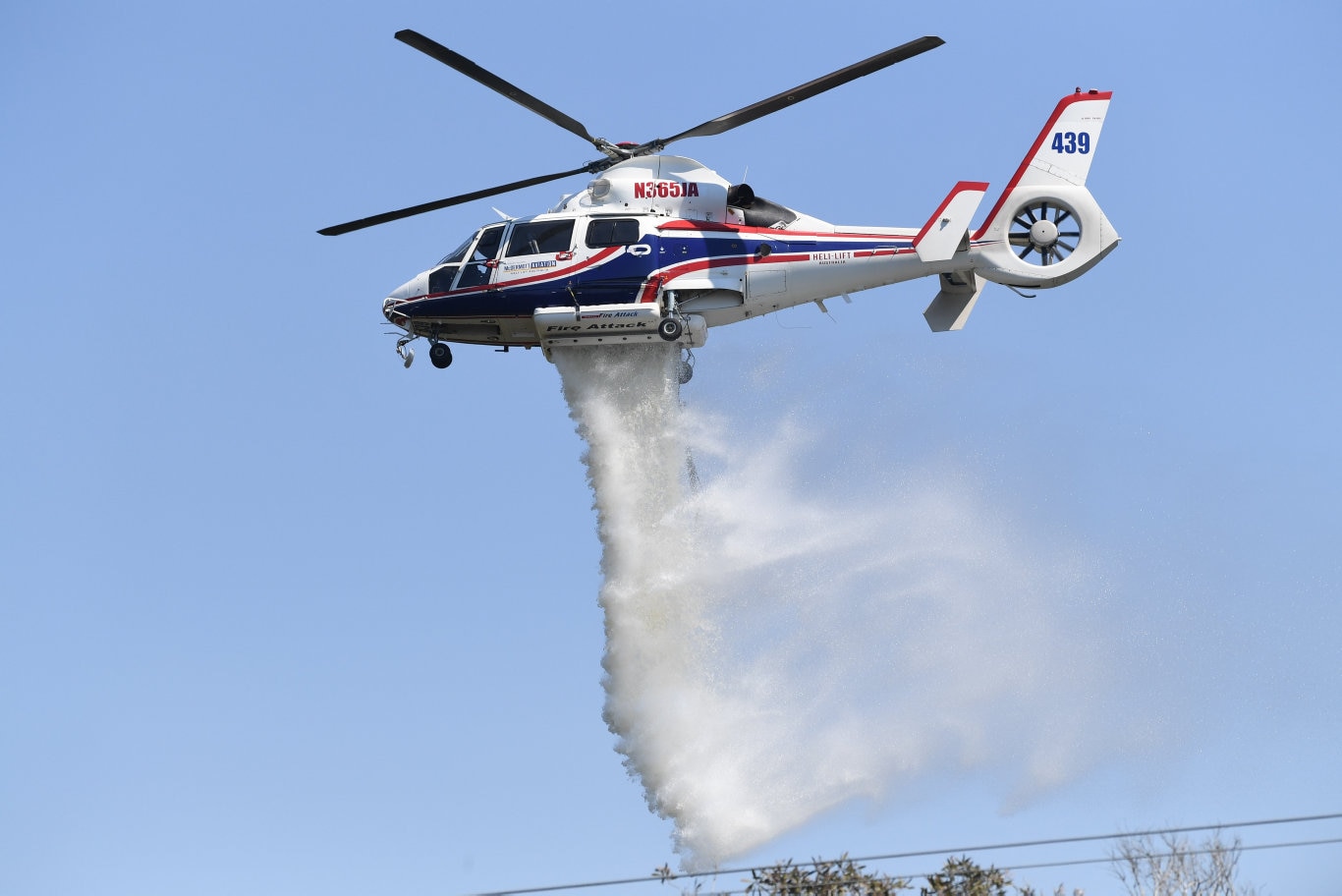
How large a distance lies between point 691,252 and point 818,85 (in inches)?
114

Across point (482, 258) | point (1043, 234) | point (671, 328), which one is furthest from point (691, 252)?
point (1043, 234)

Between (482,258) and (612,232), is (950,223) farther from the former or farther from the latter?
(482,258)

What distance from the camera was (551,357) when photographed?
2792 centimetres

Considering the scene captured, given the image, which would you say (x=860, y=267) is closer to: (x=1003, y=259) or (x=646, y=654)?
(x=1003, y=259)

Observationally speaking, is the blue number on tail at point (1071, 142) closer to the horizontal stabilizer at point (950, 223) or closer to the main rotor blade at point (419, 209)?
the horizontal stabilizer at point (950, 223)

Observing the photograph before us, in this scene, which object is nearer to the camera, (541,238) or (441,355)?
(541,238)

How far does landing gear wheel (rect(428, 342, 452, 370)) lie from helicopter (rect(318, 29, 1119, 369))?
1.05ft

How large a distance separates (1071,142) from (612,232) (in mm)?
6631

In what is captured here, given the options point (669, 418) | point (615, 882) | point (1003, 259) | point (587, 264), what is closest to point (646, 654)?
point (669, 418)

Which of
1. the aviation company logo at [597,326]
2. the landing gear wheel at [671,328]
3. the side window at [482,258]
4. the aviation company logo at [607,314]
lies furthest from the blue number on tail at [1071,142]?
the side window at [482,258]

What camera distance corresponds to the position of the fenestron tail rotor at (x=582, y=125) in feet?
82.9

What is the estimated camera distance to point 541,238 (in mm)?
27047

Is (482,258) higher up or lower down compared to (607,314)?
higher up

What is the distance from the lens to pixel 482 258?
2727 centimetres
